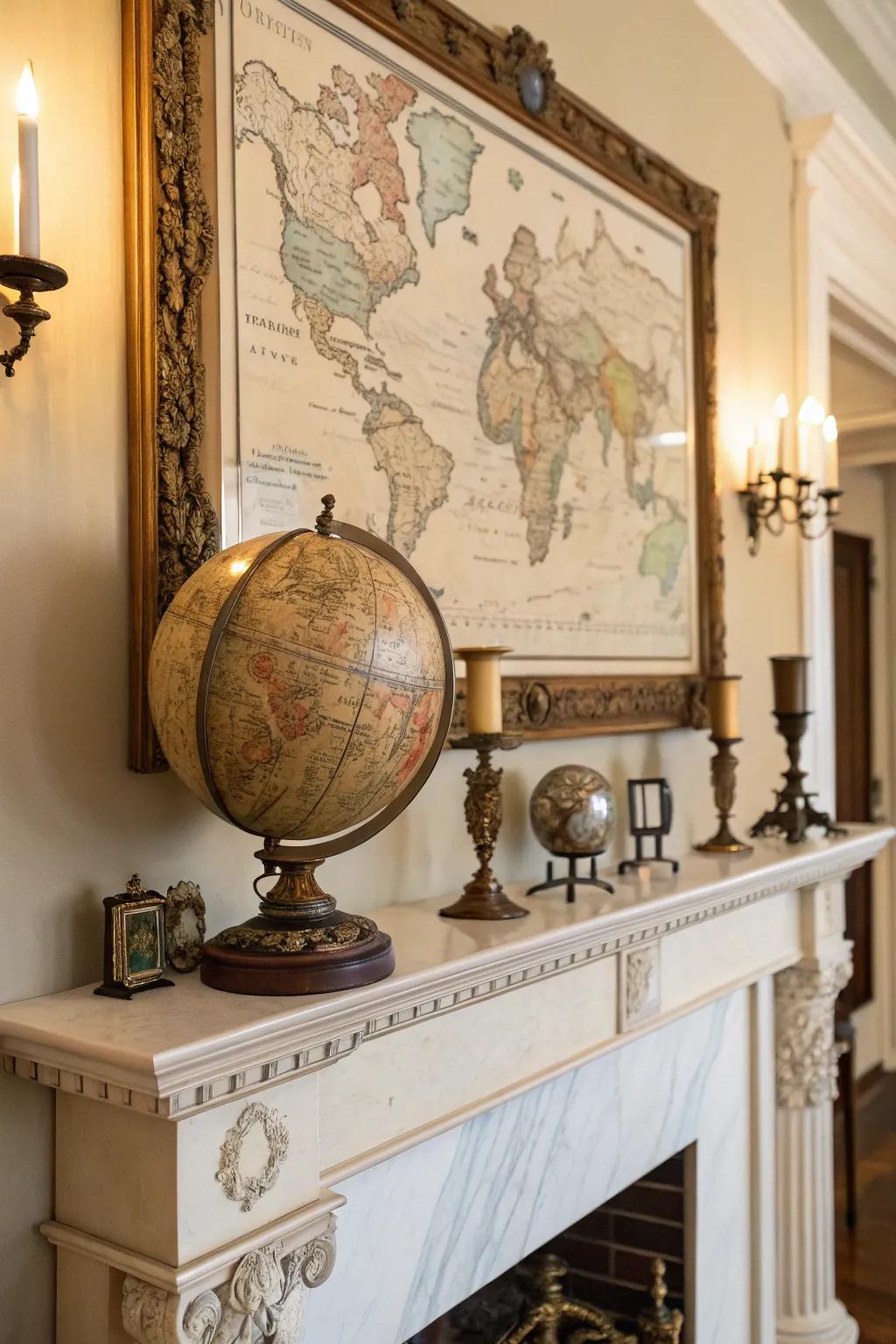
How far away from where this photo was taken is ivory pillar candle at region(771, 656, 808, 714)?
295 centimetres

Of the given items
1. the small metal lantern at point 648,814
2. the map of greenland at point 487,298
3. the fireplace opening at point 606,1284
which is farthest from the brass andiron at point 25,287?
the fireplace opening at point 606,1284

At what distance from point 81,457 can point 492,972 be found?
0.94 meters

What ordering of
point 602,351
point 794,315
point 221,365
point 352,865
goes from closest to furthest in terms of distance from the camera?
point 221,365, point 352,865, point 602,351, point 794,315

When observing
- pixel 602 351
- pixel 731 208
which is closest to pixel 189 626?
pixel 602 351

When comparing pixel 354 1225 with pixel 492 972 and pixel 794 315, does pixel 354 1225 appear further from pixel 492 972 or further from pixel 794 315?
pixel 794 315

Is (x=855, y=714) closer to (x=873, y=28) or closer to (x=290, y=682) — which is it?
(x=873, y=28)

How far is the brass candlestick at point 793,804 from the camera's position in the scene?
2.95 meters

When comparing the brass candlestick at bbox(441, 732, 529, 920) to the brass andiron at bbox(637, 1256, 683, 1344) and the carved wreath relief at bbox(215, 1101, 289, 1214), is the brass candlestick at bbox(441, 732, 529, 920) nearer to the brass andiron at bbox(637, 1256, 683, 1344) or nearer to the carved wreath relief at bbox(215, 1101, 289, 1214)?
the carved wreath relief at bbox(215, 1101, 289, 1214)

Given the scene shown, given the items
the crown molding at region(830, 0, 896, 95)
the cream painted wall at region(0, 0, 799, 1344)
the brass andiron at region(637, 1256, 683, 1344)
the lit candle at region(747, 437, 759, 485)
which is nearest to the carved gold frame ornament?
the cream painted wall at region(0, 0, 799, 1344)

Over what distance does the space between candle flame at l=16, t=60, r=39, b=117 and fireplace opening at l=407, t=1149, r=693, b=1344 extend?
228cm

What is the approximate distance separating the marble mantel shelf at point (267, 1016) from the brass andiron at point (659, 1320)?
95 centimetres

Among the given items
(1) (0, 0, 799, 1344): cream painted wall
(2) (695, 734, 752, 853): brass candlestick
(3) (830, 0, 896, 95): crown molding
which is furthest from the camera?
(3) (830, 0, 896, 95): crown molding

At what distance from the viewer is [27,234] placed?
1.33m

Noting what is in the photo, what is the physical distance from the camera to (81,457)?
59.7 inches
